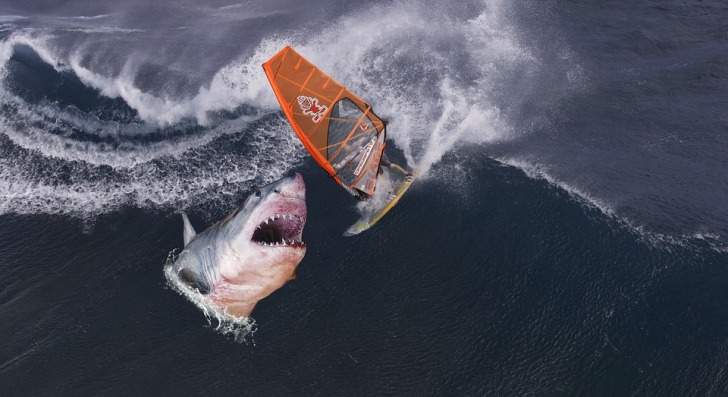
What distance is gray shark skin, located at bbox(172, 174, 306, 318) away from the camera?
90.1 ft

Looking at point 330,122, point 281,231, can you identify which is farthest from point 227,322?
point 330,122

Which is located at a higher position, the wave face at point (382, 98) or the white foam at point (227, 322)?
the wave face at point (382, 98)

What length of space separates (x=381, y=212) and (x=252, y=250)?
1240 cm

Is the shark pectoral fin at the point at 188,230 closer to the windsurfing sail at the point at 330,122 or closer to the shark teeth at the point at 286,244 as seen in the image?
the shark teeth at the point at 286,244

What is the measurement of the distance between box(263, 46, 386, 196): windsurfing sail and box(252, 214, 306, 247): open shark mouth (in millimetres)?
9503

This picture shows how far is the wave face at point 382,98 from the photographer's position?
132ft

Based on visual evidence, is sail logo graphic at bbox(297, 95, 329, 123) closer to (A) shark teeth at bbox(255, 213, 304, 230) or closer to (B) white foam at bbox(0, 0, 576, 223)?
(B) white foam at bbox(0, 0, 576, 223)

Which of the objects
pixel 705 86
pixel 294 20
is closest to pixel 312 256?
pixel 294 20

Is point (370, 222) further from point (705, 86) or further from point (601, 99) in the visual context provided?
point (705, 86)

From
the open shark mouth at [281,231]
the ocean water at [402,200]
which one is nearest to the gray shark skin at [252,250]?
the open shark mouth at [281,231]

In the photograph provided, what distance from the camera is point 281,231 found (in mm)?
29312

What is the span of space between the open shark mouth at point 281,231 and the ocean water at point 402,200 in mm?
5811

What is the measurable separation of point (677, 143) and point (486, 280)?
21326 mm

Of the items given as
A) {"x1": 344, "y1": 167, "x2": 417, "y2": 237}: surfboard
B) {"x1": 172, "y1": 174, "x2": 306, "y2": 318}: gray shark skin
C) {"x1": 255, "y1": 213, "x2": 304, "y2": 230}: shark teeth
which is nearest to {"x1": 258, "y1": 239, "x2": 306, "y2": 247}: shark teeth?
{"x1": 172, "y1": 174, "x2": 306, "y2": 318}: gray shark skin
